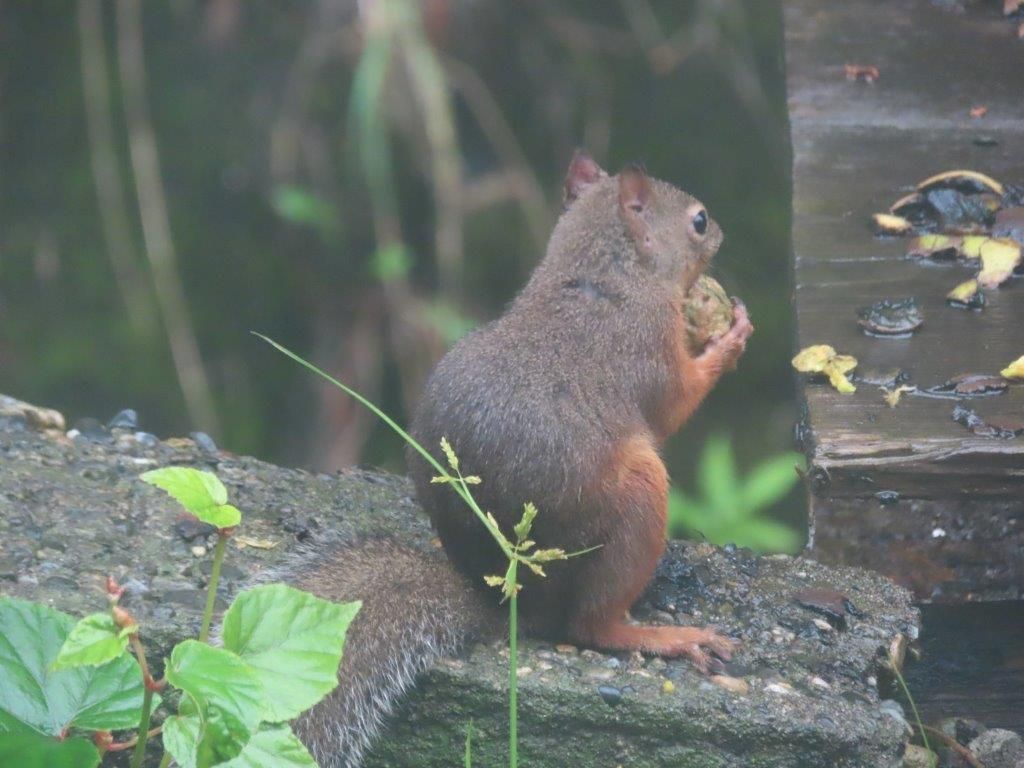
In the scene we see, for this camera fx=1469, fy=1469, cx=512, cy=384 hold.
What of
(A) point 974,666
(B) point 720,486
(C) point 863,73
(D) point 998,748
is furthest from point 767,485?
(D) point 998,748

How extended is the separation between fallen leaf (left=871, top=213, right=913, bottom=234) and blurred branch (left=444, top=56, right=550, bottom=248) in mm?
1876

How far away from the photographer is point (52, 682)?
1.84 meters

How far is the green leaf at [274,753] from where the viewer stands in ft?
5.87

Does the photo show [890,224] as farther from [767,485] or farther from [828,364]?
[767,485]

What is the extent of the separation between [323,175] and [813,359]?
270cm

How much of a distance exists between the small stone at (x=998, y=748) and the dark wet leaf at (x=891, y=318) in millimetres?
792

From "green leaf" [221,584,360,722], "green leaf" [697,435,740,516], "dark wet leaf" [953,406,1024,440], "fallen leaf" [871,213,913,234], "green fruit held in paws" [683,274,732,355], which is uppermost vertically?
"fallen leaf" [871,213,913,234]

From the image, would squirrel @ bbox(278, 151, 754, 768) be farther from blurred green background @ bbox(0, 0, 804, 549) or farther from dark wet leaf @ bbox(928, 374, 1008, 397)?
blurred green background @ bbox(0, 0, 804, 549)

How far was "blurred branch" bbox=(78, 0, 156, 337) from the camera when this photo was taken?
4.87 meters

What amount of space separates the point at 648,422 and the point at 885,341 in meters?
0.58

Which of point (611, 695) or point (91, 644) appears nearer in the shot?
point (91, 644)

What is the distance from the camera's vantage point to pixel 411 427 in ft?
8.13

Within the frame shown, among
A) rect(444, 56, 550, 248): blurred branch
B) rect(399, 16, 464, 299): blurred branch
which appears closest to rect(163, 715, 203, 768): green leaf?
rect(399, 16, 464, 299): blurred branch

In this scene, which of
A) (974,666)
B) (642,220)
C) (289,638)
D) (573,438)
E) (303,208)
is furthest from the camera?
(303,208)
